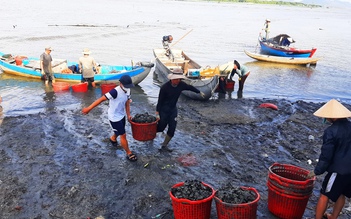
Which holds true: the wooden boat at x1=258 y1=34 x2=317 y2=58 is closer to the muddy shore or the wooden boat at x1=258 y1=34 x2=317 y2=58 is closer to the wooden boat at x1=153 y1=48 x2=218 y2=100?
the wooden boat at x1=153 y1=48 x2=218 y2=100

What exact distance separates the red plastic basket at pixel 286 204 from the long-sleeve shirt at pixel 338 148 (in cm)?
79

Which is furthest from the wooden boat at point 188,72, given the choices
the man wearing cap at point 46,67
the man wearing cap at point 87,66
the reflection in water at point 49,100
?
Result: the man wearing cap at point 46,67

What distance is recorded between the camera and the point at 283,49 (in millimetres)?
25516

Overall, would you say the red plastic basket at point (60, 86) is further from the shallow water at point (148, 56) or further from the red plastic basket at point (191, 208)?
the red plastic basket at point (191, 208)

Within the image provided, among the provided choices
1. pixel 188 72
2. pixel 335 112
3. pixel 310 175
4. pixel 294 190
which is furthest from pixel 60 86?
pixel 335 112

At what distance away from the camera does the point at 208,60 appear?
81.6 ft

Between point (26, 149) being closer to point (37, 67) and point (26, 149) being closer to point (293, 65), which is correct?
point (37, 67)

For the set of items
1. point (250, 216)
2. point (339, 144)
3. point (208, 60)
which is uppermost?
point (339, 144)

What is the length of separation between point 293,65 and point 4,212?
22517 millimetres

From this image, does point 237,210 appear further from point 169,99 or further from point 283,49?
point 283,49

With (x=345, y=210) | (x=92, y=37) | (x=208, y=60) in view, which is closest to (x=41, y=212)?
(x=345, y=210)

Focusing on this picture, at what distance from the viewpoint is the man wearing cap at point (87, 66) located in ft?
45.7

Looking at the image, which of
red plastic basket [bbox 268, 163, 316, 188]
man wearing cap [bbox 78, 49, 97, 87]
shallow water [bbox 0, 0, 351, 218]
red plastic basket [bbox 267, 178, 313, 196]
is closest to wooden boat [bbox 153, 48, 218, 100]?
shallow water [bbox 0, 0, 351, 218]

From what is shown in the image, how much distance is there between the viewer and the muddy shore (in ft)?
19.1
